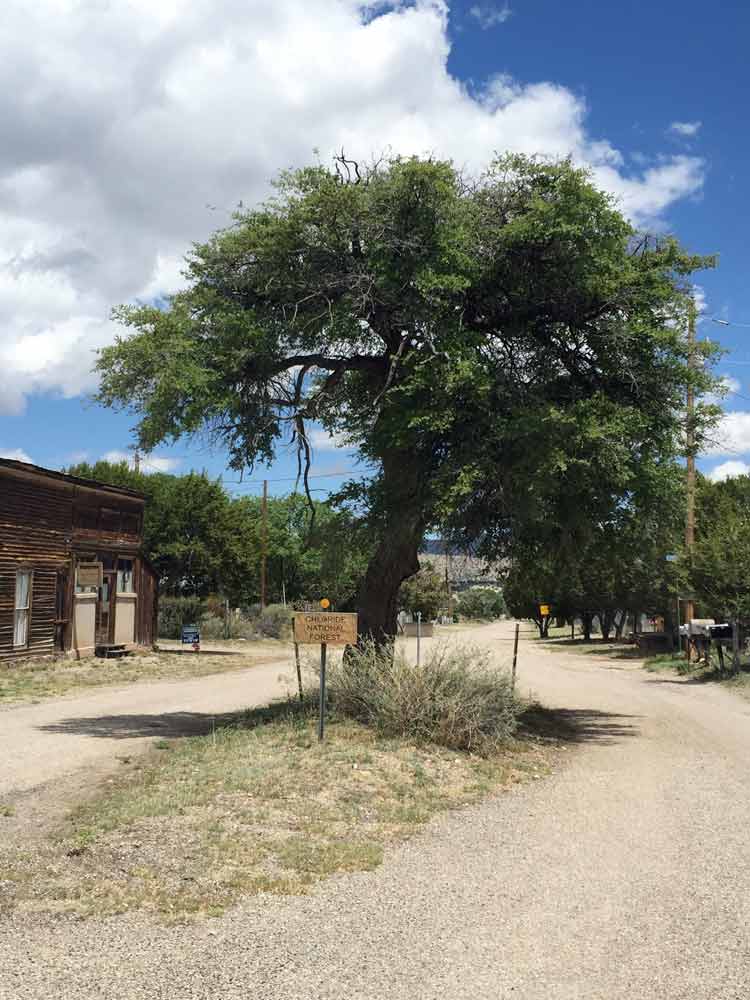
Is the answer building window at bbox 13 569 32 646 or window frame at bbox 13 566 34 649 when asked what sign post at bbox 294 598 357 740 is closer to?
window frame at bbox 13 566 34 649

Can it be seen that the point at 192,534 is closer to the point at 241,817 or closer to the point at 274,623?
the point at 274,623

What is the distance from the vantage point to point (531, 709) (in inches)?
679

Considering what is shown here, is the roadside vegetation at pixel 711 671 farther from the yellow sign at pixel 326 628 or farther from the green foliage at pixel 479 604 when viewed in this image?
the green foliage at pixel 479 604

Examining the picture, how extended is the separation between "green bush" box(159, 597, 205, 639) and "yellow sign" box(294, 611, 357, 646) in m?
36.2

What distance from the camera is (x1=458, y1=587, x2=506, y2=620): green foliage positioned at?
119 metres

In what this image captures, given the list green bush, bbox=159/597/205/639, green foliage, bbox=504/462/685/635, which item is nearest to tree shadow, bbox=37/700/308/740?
green foliage, bbox=504/462/685/635

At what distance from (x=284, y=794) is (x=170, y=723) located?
6484 mm

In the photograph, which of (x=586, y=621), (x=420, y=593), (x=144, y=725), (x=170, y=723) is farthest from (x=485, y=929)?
(x=586, y=621)

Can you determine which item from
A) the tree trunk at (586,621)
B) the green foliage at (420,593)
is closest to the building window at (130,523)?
the green foliage at (420,593)

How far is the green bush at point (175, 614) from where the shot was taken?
46.8 m

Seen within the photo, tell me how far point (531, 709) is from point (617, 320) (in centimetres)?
722

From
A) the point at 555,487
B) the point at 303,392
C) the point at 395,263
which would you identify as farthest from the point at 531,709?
the point at 395,263

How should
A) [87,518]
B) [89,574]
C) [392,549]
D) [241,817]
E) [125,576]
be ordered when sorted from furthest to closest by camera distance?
[125,576], [87,518], [89,574], [392,549], [241,817]

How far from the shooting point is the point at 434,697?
12133 mm
